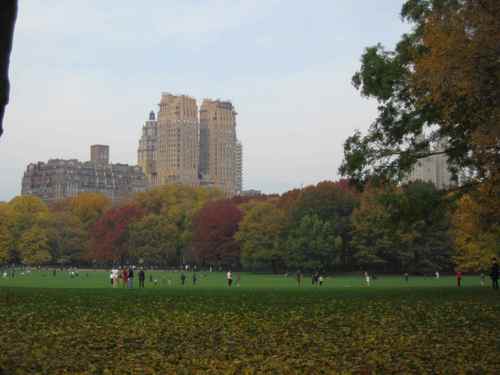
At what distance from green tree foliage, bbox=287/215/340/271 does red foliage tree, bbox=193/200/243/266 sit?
78.6 ft

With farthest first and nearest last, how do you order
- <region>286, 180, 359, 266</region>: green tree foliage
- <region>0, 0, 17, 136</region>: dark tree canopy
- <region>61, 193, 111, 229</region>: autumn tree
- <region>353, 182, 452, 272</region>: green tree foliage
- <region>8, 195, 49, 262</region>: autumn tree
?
1. <region>61, 193, 111, 229</region>: autumn tree
2. <region>8, 195, 49, 262</region>: autumn tree
3. <region>286, 180, 359, 266</region>: green tree foliage
4. <region>353, 182, 452, 272</region>: green tree foliage
5. <region>0, 0, 17, 136</region>: dark tree canopy

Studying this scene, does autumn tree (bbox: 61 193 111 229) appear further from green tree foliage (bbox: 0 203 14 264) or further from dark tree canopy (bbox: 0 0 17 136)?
dark tree canopy (bbox: 0 0 17 136)

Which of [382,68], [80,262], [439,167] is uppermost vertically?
[439,167]

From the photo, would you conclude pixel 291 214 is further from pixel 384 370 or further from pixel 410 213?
pixel 384 370

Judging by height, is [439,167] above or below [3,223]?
above

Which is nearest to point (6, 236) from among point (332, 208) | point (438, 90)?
point (332, 208)

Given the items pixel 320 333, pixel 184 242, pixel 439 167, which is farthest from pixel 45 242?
pixel 320 333

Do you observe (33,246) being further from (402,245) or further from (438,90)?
(438,90)

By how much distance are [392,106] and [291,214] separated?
73.2 meters

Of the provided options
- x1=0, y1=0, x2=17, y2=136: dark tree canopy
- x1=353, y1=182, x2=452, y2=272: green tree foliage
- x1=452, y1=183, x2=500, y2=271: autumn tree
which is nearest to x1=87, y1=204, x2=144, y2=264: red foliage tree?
x1=353, y1=182, x2=452, y2=272: green tree foliage

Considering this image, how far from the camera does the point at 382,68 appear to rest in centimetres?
3161

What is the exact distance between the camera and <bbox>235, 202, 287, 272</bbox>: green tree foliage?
10400 centimetres

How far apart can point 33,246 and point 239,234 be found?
47562mm

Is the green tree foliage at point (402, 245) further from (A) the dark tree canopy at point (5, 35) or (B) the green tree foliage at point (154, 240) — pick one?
(A) the dark tree canopy at point (5, 35)
